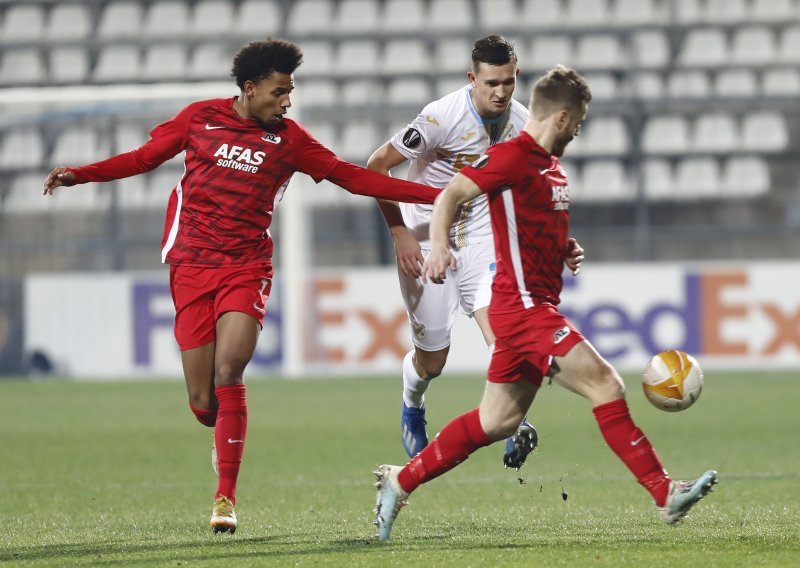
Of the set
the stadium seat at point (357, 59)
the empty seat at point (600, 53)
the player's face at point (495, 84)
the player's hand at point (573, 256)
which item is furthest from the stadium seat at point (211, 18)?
the player's hand at point (573, 256)

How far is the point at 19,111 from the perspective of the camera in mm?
15891

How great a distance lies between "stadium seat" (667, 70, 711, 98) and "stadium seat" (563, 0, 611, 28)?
132 cm

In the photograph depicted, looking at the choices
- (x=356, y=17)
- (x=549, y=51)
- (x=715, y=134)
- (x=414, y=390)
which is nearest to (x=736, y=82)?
(x=715, y=134)

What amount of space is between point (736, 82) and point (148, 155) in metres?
14.2

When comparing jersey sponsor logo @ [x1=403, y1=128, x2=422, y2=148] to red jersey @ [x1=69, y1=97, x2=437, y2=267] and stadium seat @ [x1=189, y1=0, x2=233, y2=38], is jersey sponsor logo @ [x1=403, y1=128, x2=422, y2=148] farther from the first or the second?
stadium seat @ [x1=189, y1=0, x2=233, y2=38]

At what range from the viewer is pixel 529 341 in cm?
472

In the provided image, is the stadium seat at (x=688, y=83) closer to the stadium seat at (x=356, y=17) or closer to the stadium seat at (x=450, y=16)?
the stadium seat at (x=450, y=16)

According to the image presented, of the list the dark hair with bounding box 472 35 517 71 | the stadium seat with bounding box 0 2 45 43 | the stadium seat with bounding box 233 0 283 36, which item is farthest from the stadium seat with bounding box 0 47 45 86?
the dark hair with bounding box 472 35 517 71

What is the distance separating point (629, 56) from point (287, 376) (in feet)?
22.0

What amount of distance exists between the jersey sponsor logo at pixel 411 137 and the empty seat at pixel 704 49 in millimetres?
13301

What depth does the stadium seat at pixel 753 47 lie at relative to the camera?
18.9 meters

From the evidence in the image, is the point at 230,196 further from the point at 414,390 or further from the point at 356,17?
the point at 356,17

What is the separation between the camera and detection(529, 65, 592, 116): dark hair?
473 centimetres

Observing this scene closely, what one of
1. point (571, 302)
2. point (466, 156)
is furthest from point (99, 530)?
point (571, 302)
